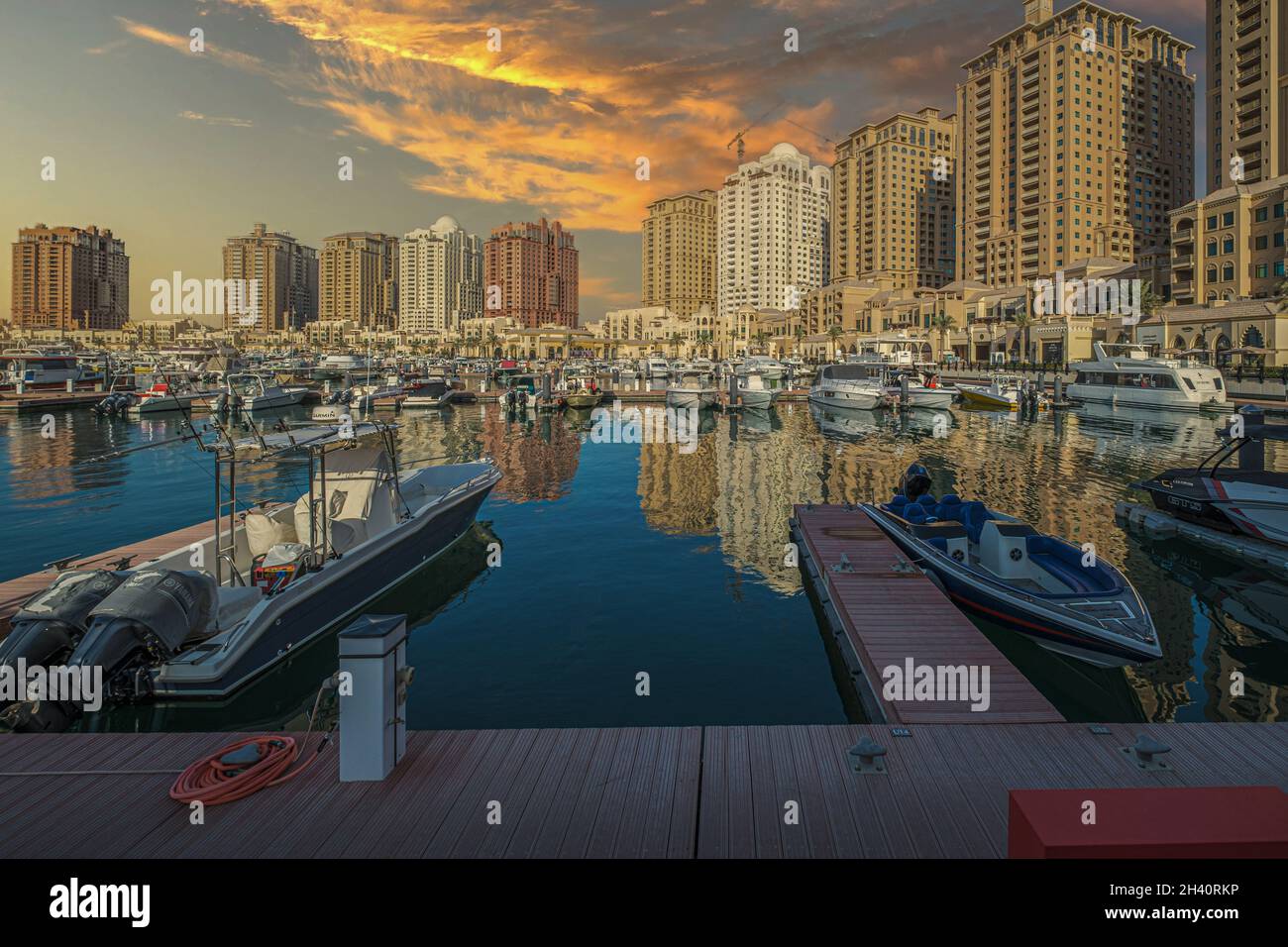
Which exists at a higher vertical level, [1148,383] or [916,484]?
[1148,383]

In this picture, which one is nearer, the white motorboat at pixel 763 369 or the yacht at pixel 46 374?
the yacht at pixel 46 374

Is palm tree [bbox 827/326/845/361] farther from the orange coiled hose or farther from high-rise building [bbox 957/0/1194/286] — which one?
the orange coiled hose

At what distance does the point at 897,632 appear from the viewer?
1302cm

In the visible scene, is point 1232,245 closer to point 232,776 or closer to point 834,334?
point 834,334

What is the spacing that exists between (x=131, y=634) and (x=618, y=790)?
8600 millimetres

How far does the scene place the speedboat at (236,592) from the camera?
1142 centimetres

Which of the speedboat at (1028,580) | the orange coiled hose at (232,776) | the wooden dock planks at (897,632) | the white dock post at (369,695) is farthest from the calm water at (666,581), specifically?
the white dock post at (369,695)

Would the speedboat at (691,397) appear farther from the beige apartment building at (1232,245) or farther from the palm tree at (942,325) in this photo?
the palm tree at (942,325)

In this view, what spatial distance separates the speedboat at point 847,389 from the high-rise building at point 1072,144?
83.4 m

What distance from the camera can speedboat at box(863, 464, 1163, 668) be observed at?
12914mm

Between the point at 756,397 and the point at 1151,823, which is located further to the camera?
the point at 756,397

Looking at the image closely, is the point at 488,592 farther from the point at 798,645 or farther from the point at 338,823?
the point at 338,823

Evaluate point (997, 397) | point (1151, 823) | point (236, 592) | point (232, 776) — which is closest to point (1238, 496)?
point (1151, 823)
